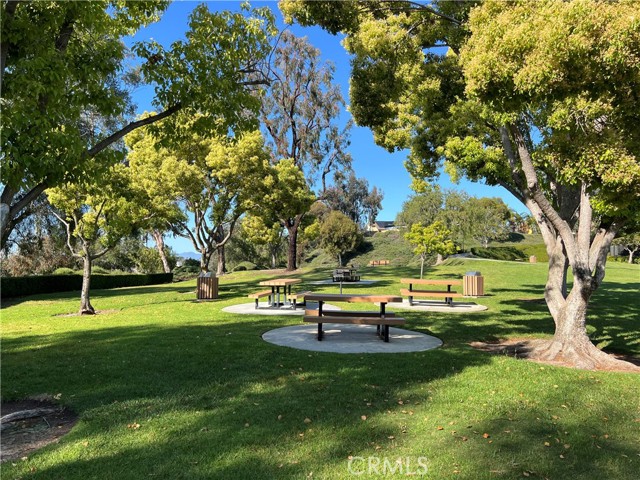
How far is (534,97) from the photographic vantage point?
5.46 metres

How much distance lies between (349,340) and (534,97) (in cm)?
510

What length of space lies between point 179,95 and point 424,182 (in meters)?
11.0

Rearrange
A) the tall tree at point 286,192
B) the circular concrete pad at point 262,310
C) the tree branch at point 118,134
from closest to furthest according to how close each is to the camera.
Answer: the tree branch at point 118,134 < the circular concrete pad at point 262,310 < the tall tree at point 286,192

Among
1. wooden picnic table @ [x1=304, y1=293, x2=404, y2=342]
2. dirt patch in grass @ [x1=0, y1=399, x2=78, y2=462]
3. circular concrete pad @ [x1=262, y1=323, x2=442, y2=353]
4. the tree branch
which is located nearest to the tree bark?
circular concrete pad @ [x1=262, y1=323, x2=442, y2=353]

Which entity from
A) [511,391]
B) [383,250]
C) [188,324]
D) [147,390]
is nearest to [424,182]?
[188,324]

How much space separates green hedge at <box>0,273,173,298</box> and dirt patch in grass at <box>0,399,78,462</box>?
1697 centimetres

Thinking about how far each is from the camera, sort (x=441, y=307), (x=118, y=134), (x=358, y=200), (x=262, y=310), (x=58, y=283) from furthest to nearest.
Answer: (x=358, y=200), (x=58, y=283), (x=441, y=307), (x=262, y=310), (x=118, y=134)

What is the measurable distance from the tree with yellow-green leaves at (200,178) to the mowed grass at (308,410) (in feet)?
33.3

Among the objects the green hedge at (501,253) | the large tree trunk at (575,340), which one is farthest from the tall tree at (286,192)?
the green hedge at (501,253)

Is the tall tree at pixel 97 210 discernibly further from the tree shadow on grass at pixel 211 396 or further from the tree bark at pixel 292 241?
the tree bark at pixel 292 241

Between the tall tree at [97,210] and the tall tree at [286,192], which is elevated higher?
the tall tree at [286,192]

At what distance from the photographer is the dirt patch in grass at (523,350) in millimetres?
6723

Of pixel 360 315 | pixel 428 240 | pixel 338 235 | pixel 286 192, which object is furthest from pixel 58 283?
pixel 338 235

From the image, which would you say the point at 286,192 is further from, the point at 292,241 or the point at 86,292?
the point at 86,292
